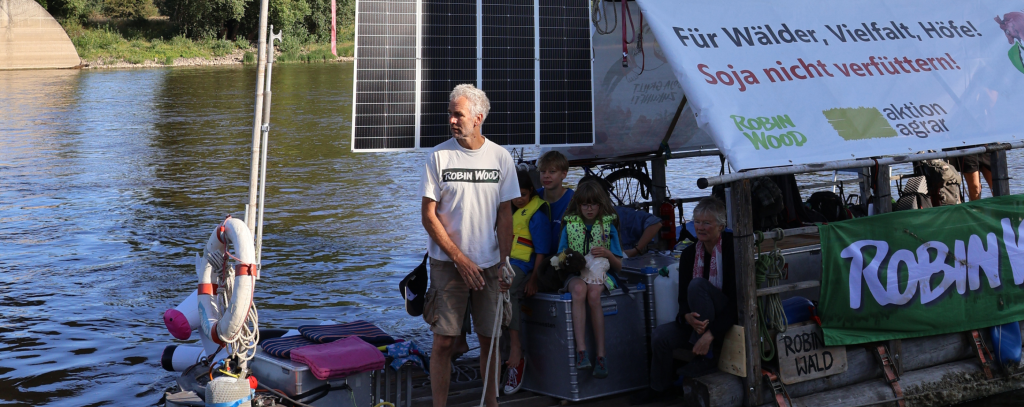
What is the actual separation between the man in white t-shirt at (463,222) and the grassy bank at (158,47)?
173 feet

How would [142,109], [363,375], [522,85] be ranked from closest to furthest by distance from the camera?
[363,375]
[522,85]
[142,109]

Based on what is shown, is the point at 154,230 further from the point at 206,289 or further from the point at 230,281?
the point at 230,281

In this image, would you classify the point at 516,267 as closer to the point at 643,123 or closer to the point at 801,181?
the point at 643,123

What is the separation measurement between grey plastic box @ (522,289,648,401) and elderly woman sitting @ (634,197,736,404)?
23 centimetres

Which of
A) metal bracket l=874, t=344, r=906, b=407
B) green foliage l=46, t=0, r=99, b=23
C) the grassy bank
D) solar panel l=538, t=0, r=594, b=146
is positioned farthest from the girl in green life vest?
green foliage l=46, t=0, r=99, b=23

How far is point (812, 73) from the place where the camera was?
6160mm

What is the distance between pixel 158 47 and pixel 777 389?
60140mm

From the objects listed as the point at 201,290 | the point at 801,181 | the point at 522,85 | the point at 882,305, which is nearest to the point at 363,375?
the point at 201,290

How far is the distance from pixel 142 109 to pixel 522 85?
27.3m

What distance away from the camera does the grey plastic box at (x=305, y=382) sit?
5.48 meters

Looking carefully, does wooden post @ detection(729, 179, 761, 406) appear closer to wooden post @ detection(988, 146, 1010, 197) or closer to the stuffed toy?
the stuffed toy

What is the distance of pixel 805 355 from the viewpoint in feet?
19.9

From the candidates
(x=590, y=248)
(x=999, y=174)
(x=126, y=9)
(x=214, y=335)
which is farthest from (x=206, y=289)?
(x=126, y=9)

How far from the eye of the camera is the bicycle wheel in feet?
33.7
